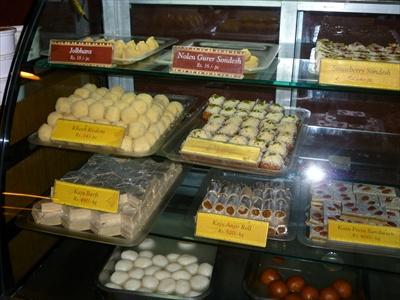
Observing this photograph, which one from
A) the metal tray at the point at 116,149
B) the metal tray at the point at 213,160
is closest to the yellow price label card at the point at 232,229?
the metal tray at the point at 213,160

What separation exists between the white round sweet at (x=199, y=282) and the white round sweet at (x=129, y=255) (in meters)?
0.26

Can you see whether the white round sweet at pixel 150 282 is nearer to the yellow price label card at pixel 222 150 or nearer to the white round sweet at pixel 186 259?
the white round sweet at pixel 186 259

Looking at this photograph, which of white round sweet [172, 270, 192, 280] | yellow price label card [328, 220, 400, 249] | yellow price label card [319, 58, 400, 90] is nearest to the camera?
yellow price label card [319, 58, 400, 90]

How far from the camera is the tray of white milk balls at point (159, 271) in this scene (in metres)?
1.57

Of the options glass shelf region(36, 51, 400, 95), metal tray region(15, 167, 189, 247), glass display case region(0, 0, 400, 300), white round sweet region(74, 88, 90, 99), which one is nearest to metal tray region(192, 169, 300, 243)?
glass display case region(0, 0, 400, 300)

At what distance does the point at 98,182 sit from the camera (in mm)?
1522

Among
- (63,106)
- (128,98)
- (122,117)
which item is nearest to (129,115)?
(122,117)

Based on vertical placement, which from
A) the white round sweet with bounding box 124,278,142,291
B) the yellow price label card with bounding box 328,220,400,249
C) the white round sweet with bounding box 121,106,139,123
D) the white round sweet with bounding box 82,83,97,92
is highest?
the white round sweet with bounding box 82,83,97,92

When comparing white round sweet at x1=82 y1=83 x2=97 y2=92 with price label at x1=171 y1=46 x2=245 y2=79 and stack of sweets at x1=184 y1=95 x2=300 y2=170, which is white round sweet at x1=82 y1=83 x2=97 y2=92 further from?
price label at x1=171 y1=46 x2=245 y2=79

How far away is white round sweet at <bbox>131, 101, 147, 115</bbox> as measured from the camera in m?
1.61

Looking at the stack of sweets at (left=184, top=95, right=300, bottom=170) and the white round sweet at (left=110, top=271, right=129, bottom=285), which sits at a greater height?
the stack of sweets at (left=184, top=95, right=300, bottom=170)

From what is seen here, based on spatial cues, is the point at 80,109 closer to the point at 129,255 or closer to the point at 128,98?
the point at 128,98

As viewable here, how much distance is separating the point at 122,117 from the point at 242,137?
0.41 meters

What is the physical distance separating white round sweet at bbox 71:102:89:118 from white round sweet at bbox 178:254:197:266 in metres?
0.64
